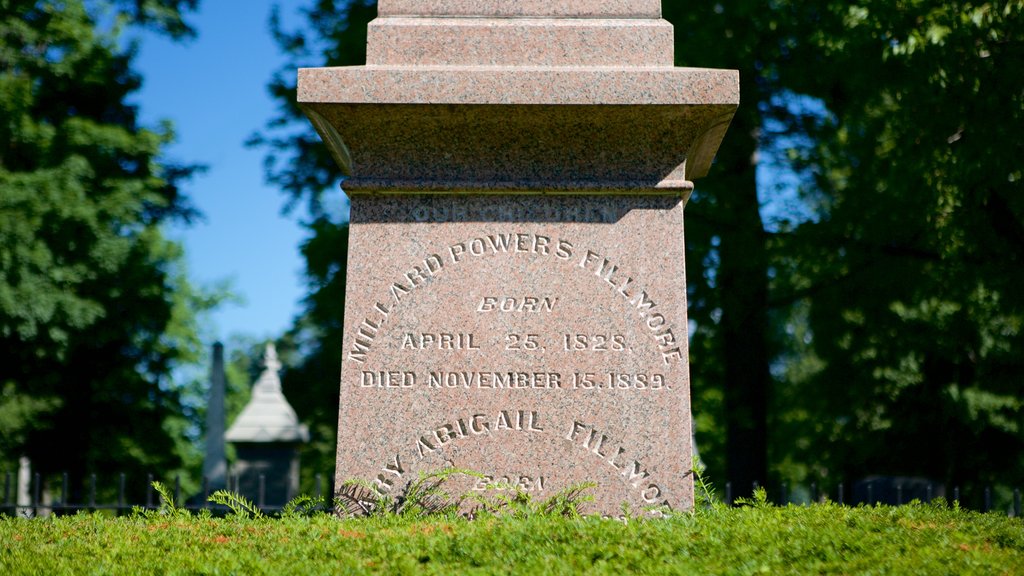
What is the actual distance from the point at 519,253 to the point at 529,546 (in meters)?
2.16

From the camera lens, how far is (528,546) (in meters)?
4.23

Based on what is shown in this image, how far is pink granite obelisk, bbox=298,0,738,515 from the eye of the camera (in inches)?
225

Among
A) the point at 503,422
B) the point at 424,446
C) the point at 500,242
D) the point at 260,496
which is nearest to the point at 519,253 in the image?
the point at 500,242

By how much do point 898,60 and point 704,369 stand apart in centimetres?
698

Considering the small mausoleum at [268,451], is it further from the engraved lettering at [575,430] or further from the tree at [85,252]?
the engraved lettering at [575,430]

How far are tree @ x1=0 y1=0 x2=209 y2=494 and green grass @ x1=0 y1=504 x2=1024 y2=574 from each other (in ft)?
41.2

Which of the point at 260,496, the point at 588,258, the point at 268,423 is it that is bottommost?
the point at 260,496

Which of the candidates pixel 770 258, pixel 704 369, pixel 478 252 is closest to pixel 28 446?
pixel 704 369

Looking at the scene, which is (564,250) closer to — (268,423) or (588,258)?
(588,258)

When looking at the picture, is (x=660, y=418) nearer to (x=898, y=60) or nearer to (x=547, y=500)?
(x=547, y=500)

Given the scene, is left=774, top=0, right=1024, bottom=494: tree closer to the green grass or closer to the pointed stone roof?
the green grass

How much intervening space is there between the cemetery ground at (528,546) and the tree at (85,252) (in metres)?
12.5

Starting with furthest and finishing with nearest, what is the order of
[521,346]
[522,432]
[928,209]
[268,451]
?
[268,451] < [928,209] < [521,346] < [522,432]

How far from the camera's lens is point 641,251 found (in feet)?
19.4
